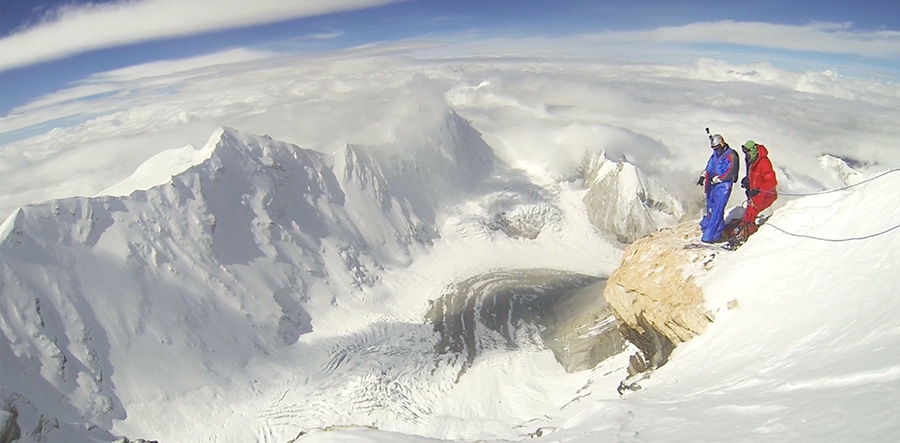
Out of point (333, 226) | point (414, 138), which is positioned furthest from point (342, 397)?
point (414, 138)

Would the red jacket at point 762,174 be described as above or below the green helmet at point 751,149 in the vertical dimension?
below

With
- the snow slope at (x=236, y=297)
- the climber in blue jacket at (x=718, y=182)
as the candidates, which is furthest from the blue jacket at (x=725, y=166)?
the snow slope at (x=236, y=297)

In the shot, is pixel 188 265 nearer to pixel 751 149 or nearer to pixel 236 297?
pixel 236 297

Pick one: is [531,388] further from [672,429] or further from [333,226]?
[333,226]

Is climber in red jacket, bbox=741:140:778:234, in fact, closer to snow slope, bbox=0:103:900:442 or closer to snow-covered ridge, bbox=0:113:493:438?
snow slope, bbox=0:103:900:442

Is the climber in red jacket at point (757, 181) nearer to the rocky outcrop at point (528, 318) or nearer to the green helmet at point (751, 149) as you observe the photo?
the green helmet at point (751, 149)
